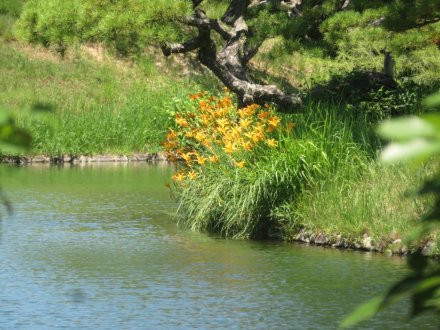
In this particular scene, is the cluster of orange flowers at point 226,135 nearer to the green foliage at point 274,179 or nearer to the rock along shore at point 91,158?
the green foliage at point 274,179

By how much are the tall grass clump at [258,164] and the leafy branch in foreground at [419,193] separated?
8.18 m

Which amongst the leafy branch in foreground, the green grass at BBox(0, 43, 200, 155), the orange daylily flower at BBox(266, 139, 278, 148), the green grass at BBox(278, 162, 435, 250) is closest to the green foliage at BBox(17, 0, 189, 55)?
the orange daylily flower at BBox(266, 139, 278, 148)

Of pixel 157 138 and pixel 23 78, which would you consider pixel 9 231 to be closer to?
pixel 157 138

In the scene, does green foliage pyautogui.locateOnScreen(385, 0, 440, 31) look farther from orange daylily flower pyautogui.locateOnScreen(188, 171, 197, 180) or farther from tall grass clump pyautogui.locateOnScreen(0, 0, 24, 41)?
tall grass clump pyautogui.locateOnScreen(0, 0, 24, 41)

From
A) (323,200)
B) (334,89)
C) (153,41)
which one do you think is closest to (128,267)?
(323,200)

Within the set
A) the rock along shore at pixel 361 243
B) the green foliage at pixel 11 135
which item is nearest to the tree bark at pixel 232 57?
the rock along shore at pixel 361 243

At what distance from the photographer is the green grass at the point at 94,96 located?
18.9 metres

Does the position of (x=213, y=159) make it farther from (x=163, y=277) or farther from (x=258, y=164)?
(x=163, y=277)

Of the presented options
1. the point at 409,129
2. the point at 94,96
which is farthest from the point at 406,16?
the point at 94,96

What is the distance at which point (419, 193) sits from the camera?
101 centimetres

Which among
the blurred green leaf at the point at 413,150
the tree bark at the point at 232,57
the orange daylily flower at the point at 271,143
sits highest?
the tree bark at the point at 232,57

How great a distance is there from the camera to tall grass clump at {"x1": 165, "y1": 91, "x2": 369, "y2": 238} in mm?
9477

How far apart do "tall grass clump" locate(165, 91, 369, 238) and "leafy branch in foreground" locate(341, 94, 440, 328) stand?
26.8 ft

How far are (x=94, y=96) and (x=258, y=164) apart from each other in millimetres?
12859
